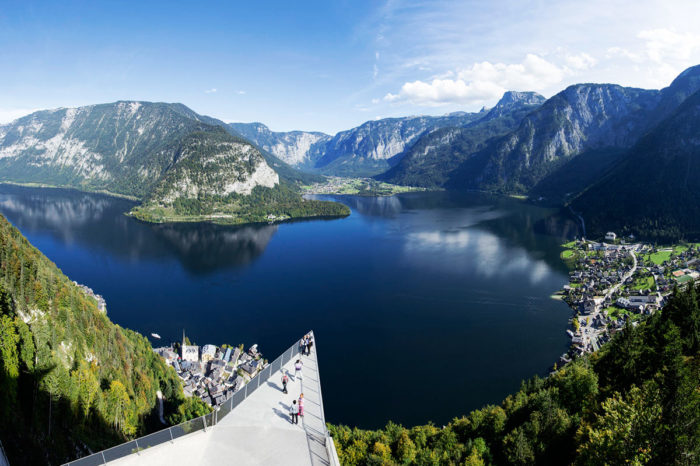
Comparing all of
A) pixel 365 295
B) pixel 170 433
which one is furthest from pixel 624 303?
pixel 170 433

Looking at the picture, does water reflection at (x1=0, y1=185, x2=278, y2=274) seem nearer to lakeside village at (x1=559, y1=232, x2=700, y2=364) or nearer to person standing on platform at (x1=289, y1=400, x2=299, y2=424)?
lakeside village at (x1=559, y1=232, x2=700, y2=364)

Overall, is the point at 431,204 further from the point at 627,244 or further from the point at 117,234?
the point at 117,234

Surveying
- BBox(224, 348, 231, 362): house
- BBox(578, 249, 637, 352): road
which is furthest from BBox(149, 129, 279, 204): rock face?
BBox(578, 249, 637, 352): road

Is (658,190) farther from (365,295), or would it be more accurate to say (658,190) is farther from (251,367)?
(251,367)

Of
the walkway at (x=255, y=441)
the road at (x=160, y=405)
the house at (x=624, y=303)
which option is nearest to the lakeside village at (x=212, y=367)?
the road at (x=160, y=405)

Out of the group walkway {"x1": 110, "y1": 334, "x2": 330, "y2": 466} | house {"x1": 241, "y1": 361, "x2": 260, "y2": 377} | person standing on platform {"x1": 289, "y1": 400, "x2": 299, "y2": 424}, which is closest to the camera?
walkway {"x1": 110, "y1": 334, "x2": 330, "y2": 466}

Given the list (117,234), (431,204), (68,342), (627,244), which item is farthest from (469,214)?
(68,342)
